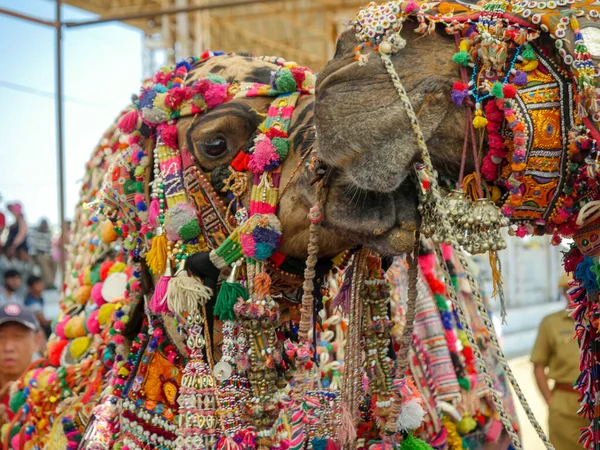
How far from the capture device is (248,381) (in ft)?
6.84

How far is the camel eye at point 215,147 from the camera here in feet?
7.07

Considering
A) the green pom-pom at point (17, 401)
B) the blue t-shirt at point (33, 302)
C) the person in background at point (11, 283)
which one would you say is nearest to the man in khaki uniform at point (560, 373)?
the green pom-pom at point (17, 401)

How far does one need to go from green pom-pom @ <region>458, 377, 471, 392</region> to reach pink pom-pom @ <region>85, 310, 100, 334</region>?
1437 mm

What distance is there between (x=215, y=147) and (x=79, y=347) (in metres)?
1.24

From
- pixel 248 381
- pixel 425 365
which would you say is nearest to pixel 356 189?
pixel 248 381

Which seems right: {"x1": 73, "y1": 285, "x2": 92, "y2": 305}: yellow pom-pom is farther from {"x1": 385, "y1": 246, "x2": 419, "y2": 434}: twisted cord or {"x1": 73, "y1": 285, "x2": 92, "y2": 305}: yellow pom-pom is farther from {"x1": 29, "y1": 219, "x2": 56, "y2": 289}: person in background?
{"x1": 29, "y1": 219, "x2": 56, "y2": 289}: person in background

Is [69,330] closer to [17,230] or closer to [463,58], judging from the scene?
[463,58]

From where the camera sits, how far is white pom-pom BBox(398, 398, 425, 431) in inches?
83.0

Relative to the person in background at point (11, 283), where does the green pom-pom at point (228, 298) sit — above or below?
above

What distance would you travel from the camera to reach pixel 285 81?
2119 mm

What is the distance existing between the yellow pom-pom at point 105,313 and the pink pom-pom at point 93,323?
0.10 ft

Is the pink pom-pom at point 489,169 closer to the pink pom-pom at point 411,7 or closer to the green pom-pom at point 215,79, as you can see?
the pink pom-pom at point 411,7

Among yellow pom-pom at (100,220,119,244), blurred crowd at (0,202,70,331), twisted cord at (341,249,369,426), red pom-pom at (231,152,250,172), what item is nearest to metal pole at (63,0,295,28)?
yellow pom-pom at (100,220,119,244)

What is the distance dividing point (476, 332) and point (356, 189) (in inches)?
65.2
